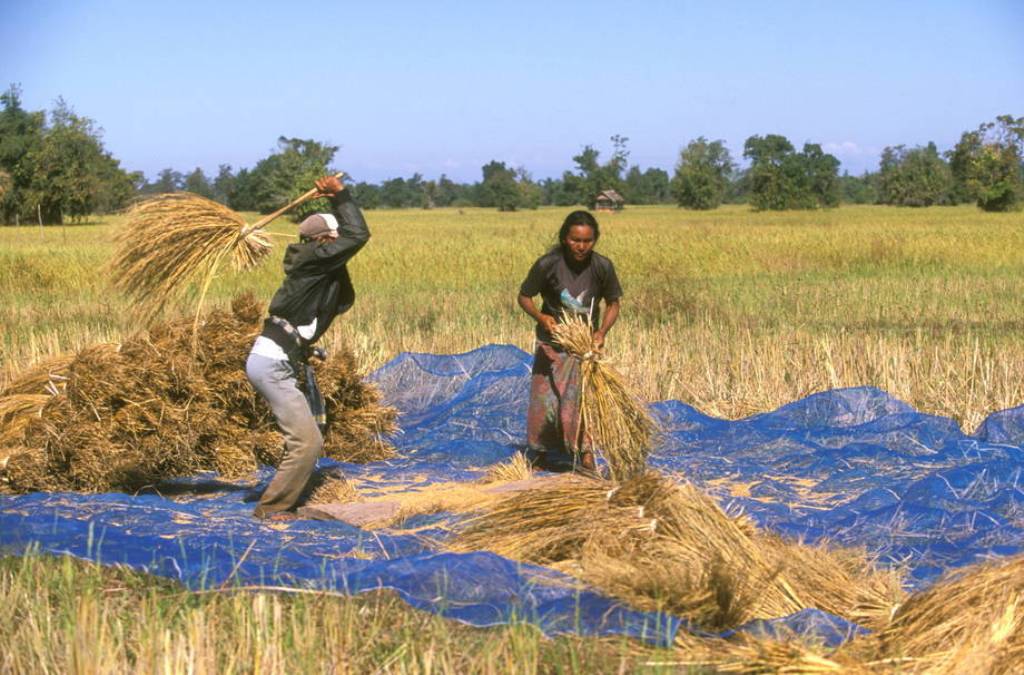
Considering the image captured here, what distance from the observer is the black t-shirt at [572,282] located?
6641mm

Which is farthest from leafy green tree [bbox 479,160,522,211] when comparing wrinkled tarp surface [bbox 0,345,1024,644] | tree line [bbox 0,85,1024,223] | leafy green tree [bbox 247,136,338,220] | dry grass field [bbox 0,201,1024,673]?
wrinkled tarp surface [bbox 0,345,1024,644]

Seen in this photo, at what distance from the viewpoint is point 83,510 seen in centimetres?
552

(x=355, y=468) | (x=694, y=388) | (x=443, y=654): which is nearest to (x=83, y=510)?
(x=355, y=468)

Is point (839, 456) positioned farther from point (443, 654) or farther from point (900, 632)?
point (443, 654)

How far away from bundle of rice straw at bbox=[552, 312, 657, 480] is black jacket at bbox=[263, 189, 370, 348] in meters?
1.29

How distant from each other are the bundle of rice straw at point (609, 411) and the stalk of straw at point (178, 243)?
1.66 meters

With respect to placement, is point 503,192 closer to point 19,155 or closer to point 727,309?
point 19,155

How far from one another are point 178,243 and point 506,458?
230cm

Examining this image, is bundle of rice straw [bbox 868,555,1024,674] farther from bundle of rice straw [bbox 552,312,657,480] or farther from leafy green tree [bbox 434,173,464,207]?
leafy green tree [bbox 434,173,464,207]

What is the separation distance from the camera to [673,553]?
4.05 m

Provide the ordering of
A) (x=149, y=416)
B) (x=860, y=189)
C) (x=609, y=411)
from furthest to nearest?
(x=860, y=189)
(x=149, y=416)
(x=609, y=411)

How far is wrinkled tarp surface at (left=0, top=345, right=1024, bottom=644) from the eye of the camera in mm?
3953

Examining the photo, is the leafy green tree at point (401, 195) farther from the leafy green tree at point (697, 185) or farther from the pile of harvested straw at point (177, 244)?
the pile of harvested straw at point (177, 244)

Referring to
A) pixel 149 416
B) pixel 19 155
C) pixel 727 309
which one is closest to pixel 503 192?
pixel 19 155
